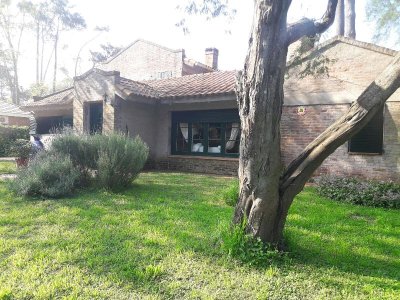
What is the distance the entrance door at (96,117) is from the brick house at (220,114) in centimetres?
5

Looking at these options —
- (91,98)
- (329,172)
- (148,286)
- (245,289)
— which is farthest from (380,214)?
(91,98)

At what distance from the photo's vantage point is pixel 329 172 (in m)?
10.0

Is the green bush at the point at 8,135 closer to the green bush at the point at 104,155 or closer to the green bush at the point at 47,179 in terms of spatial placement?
the green bush at the point at 104,155

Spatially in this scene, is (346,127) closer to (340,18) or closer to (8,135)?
(340,18)

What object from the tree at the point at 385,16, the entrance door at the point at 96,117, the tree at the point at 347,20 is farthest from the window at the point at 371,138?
the entrance door at the point at 96,117

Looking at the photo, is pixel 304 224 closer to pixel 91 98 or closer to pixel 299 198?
pixel 299 198

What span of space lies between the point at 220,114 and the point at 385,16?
7.89 m

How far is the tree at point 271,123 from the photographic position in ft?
11.8

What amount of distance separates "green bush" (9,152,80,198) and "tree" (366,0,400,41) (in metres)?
12.9

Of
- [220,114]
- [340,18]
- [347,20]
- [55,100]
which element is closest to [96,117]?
[55,100]

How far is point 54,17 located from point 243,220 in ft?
136

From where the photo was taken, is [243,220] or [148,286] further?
[243,220]

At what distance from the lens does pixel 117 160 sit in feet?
26.4

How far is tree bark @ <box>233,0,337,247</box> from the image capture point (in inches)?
145
